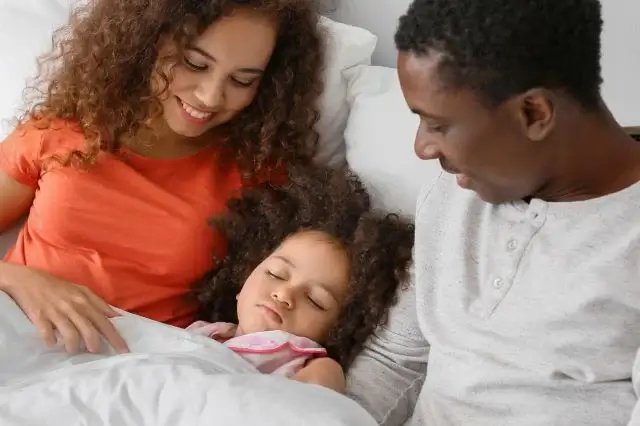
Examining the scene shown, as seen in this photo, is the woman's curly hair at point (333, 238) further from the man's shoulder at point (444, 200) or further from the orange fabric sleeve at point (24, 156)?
the orange fabric sleeve at point (24, 156)

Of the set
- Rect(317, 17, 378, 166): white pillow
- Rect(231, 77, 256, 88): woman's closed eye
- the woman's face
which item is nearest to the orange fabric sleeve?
the woman's face

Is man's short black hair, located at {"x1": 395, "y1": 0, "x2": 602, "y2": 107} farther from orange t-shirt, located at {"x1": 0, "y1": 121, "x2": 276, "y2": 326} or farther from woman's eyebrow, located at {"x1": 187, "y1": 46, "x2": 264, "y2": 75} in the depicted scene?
orange t-shirt, located at {"x1": 0, "y1": 121, "x2": 276, "y2": 326}

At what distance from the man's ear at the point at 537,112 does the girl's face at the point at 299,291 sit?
48cm

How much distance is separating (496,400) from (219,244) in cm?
58

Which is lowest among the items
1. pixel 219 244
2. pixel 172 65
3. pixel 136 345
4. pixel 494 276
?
pixel 136 345

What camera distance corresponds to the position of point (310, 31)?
139cm

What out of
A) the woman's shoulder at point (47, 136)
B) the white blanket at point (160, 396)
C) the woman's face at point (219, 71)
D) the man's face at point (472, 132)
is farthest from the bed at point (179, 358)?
the man's face at point (472, 132)

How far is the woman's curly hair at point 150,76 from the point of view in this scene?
1271mm

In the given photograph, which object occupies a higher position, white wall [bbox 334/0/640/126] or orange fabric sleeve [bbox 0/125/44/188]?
white wall [bbox 334/0/640/126]

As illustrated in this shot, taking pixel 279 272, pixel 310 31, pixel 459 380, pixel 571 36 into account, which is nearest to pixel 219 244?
pixel 279 272

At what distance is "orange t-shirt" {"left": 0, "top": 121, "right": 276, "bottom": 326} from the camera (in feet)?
4.27

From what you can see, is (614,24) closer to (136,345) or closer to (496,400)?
(496,400)

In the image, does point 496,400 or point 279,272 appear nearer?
point 496,400

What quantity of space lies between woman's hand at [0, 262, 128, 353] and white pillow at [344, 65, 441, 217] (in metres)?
0.48
